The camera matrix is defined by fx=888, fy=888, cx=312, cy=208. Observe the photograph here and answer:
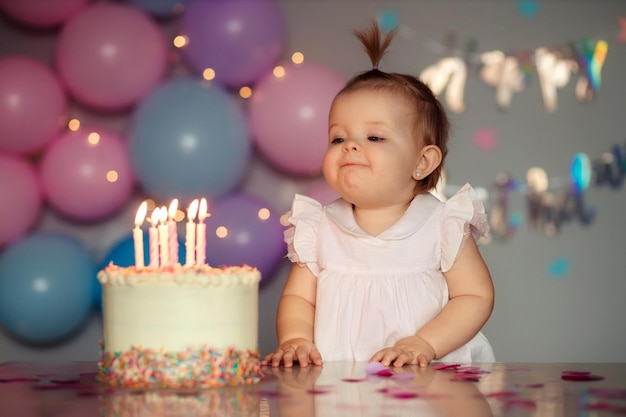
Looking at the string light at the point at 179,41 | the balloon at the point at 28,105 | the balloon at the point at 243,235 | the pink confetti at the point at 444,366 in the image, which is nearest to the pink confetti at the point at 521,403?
the pink confetti at the point at 444,366

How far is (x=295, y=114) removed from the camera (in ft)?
11.5

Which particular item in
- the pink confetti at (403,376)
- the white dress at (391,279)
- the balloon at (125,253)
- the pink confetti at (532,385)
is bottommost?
the pink confetti at (532,385)

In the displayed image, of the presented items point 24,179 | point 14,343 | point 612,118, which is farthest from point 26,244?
point 612,118

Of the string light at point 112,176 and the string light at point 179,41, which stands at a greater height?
→ the string light at point 179,41

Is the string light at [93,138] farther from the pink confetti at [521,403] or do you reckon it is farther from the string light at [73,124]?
the pink confetti at [521,403]

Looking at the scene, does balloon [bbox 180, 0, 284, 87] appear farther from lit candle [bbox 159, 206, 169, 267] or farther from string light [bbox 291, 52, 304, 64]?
lit candle [bbox 159, 206, 169, 267]

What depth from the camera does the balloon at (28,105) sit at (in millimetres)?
3570

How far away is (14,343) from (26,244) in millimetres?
634

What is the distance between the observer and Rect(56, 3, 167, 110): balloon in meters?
3.58

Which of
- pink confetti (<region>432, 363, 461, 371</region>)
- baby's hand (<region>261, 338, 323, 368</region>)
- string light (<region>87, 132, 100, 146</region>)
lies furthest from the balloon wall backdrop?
pink confetti (<region>432, 363, 461, 371</region>)

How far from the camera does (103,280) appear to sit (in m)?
1.29

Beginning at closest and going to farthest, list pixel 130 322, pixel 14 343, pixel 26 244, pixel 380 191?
pixel 130 322
pixel 380 191
pixel 26 244
pixel 14 343

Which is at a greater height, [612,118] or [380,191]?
[612,118]

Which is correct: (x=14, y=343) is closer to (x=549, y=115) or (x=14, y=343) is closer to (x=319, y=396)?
(x=549, y=115)
